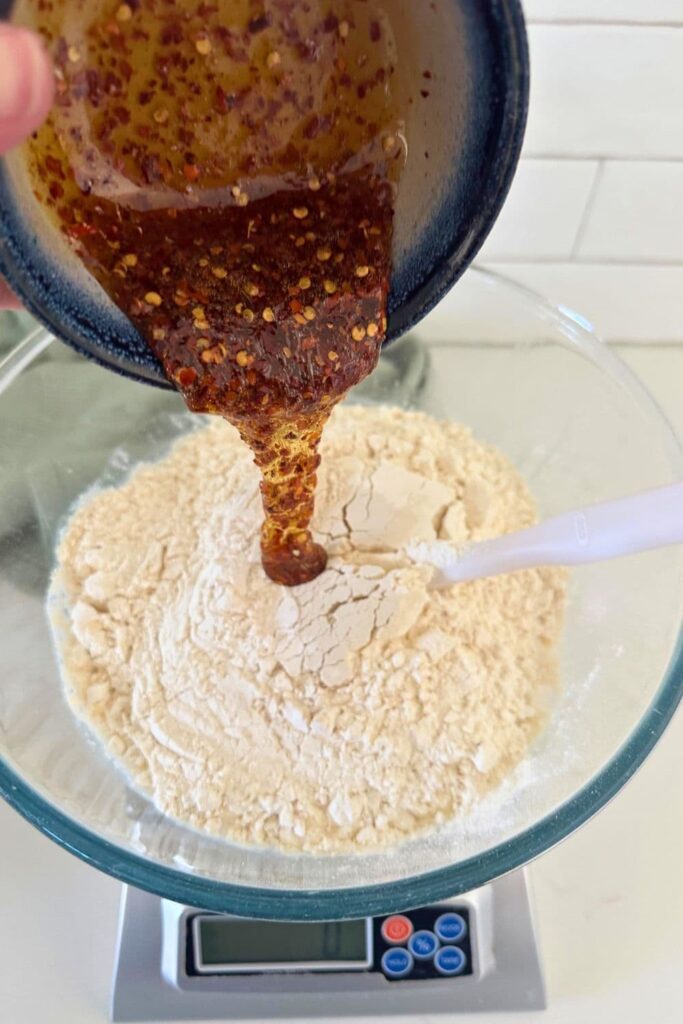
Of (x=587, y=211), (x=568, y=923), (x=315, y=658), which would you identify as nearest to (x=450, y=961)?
(x=568, y=923)

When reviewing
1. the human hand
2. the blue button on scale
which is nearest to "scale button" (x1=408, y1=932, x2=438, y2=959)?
the blue button on scale

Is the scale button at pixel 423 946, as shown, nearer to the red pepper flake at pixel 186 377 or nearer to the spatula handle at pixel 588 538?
the spatula handle at pixel 588 538

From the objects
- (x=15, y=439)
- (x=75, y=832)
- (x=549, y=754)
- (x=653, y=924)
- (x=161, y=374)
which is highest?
(x=161, y=374)

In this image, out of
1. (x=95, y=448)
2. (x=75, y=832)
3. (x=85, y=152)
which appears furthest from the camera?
(x=95, y=448)

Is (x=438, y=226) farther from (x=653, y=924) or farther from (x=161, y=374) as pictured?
(x=653, y=924)

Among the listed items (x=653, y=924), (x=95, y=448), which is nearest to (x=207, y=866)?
(x=653, y=924)

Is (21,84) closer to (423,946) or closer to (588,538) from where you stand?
(588,538)

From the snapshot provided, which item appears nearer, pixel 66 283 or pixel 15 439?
pixel 66 283
